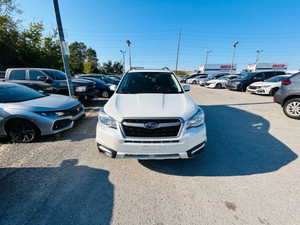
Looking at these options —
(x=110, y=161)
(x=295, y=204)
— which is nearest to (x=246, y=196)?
(x=295, y=204)

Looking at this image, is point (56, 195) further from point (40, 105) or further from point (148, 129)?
point (40, 105)

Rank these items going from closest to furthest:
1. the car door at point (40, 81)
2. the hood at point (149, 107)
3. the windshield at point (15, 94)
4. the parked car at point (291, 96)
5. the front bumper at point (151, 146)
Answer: the front bumper at point (151, 146)
the hood at point (149, 107)
the windshield at point (15, 94)
the parked car at point (291, 96)
the car door at point (40, 81)

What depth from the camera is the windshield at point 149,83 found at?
118 inches

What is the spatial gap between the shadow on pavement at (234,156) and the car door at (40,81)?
5.95 metres

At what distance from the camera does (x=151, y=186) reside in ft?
6.12

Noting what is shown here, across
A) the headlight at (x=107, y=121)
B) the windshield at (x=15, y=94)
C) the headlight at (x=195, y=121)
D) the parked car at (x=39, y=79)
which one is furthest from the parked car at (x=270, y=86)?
the windshield at (x=15, y=94)

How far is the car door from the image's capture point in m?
5.57

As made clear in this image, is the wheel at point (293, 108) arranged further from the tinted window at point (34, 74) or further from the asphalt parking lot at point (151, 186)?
the tinted window at point (34, 74)

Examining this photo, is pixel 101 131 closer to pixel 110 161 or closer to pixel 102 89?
pixel 110 161

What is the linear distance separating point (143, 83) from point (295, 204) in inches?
128

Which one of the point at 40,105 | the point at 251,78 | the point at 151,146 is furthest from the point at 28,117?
the point at 251,78

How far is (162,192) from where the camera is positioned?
5.82 feet

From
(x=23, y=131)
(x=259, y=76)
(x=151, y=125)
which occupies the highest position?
(x=259, y=76)

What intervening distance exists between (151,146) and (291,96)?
5.86 meters
